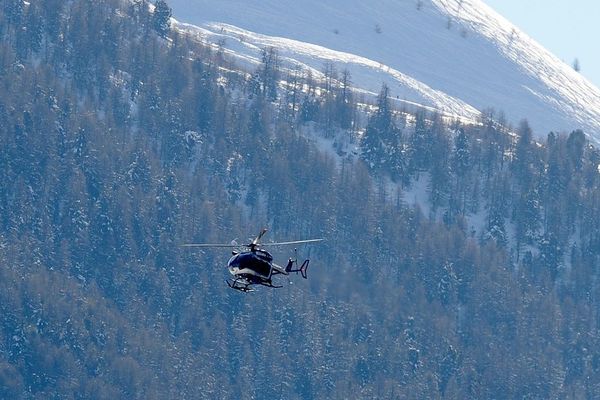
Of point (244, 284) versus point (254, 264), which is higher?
point (254, 264)

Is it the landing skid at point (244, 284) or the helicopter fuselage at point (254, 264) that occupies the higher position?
the helicopter fuselage at point (254, 264)

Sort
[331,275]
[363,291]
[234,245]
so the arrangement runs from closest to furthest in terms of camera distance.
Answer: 1. [234,245]
2. [331,275]
3. [363,291]

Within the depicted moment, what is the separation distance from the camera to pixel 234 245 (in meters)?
83.3

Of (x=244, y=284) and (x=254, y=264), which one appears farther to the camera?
(x=254, y=264)

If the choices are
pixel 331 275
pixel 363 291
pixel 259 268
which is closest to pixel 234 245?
pixel 259 268

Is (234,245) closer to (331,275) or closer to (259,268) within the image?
(259,268)

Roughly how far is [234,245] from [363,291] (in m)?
92.2

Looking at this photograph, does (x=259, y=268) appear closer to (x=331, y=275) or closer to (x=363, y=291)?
(x=331, y=275)

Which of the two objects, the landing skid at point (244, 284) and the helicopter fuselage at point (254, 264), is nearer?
the landing skid at point (244, 284)

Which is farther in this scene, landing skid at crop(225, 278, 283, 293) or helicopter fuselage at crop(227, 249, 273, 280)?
helicopter fuselage at crop(227, 249, 273, 280)

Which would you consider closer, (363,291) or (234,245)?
(234,245)

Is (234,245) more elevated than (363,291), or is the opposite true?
(234,245)

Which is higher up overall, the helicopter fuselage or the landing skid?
the helicopter fuselage

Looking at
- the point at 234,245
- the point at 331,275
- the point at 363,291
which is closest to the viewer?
the point at 234,245
